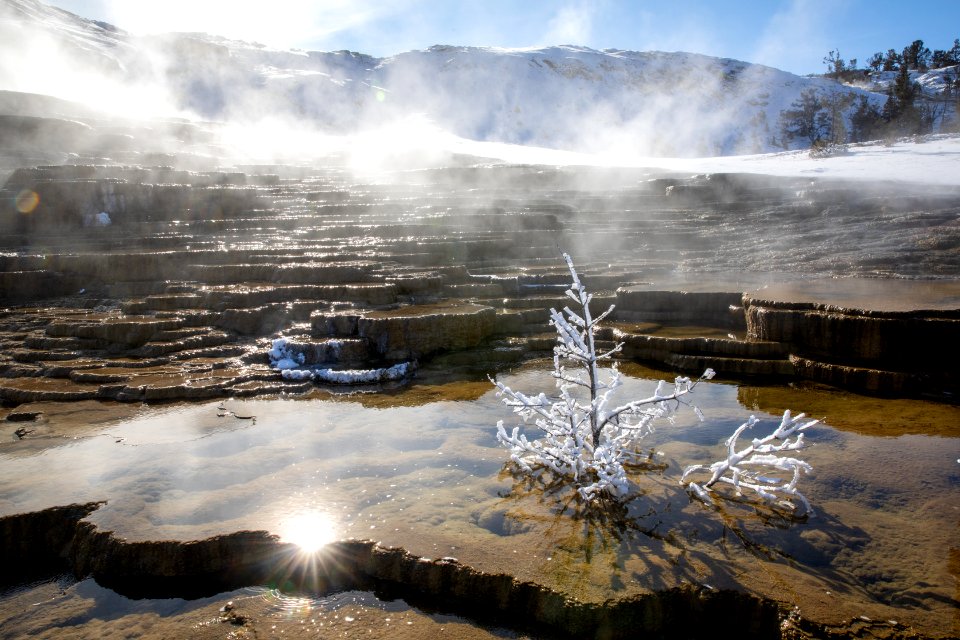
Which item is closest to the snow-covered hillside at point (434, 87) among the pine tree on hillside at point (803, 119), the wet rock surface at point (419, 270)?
the pine tree on hillside at point (803, 119)

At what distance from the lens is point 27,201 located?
11594 millimetres

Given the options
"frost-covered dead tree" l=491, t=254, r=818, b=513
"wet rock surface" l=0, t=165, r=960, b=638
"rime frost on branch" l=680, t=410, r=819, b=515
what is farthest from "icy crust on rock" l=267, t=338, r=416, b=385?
"rime frost on branch" l=680, t=410, r=819, b=515

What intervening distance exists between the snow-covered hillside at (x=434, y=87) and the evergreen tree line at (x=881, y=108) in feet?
4.81

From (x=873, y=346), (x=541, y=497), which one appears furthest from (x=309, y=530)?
(x=873, y=346)

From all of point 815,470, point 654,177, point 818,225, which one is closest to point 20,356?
point 815,470

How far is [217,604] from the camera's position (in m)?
2.41

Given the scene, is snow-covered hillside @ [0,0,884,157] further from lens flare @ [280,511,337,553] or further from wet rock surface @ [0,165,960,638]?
lens flare @ [280,511,337,553]

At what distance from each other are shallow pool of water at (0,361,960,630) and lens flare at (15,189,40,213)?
968cm

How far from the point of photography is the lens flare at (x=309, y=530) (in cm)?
259

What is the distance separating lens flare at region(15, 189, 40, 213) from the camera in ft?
37.9

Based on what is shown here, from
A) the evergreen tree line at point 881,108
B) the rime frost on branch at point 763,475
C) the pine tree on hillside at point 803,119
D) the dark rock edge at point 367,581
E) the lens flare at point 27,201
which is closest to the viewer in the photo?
the dark rock edge at point 367,581

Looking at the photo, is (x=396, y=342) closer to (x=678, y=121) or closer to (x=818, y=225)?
(x=818, y=225)

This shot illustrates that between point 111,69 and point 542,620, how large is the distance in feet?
135

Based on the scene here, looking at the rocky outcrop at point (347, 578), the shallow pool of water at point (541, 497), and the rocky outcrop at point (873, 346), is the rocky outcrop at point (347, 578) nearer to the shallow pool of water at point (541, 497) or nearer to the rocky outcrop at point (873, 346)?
the shallow pool of water at point (541, 497)
